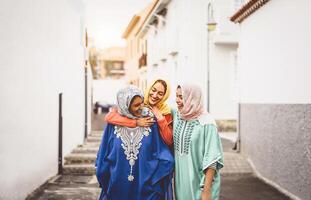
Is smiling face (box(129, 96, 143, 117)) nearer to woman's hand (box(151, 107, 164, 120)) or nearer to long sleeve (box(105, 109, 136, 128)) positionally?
long sleeve (box(105, 109, 136, 128))

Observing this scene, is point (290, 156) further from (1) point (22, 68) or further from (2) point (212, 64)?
(2) point (212, 64)

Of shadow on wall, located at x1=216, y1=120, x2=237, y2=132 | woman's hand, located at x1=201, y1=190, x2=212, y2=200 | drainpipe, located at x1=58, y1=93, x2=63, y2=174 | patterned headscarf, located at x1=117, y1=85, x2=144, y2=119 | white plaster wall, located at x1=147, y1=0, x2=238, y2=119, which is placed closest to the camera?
woman's hand, located at x1=201, y1=190, x2=212, y2=200

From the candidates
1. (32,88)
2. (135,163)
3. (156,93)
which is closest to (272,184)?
(32,88)

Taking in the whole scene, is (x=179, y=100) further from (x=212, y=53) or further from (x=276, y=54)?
(x=212, y=53)

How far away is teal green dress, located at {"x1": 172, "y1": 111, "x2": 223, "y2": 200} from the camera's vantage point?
3980 millimetres

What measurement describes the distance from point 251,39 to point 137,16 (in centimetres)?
2816

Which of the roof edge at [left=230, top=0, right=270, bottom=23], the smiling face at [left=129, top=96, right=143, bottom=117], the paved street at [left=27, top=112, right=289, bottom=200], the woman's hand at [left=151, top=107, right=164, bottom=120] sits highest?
the roof edge at [left=230, top=0, right=270, bottom=23]

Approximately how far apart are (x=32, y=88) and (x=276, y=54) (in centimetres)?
460

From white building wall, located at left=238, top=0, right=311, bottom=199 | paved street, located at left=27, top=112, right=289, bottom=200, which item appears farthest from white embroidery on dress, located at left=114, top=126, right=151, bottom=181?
white building wall, located at left=238, top=0, right=311, bottom=199

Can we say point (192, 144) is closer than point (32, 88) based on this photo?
Yes

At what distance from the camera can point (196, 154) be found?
13.3ft

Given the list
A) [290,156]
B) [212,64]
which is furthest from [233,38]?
[290,156]

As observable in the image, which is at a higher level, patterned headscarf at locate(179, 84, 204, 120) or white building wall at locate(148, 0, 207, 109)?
white building wall at locate(148, 0, 207, 109)

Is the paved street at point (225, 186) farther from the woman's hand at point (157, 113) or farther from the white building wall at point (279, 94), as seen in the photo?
the woman's hand at point (157, 113)
